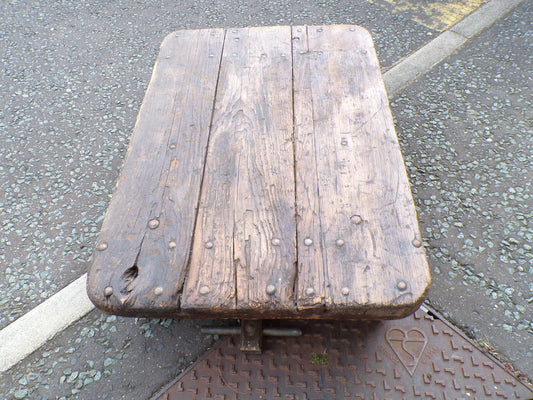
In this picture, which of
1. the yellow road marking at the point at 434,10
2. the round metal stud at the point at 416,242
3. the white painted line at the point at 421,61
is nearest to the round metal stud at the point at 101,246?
the round metal stud at the point at 416,242

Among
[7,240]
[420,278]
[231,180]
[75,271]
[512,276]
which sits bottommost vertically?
[512,276]

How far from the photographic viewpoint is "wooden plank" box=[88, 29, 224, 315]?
3.89 feet

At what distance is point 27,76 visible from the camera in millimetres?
3277

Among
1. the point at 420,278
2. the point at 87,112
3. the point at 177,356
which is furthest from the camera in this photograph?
the point at 87,112

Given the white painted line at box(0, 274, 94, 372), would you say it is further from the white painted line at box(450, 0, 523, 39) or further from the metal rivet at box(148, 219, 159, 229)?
the white painted line at box(450, 0, 523, 39)

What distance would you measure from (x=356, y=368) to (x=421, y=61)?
8.31 feet

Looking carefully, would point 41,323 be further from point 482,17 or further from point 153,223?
point 482,17

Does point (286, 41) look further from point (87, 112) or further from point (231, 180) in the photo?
point (87, 112)

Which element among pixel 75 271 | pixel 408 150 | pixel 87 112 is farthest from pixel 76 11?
pixel 408 150

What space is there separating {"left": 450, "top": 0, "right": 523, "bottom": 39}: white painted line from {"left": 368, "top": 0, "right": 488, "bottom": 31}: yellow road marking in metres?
0.06

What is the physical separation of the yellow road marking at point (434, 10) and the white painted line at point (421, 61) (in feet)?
0.72

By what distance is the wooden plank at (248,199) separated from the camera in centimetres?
117

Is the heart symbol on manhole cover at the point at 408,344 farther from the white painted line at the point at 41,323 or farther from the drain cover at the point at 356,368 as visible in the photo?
the white painted line at the point at 41,323

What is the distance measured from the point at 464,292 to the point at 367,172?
89 centimetres
